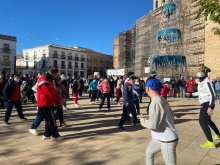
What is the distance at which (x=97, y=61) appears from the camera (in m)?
72.1

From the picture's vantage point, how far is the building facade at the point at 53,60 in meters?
58.2

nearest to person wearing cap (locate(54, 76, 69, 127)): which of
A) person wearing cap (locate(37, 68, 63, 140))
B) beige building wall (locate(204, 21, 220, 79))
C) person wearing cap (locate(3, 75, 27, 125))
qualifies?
person wearing cap (locate(37, 68, 63, 140))

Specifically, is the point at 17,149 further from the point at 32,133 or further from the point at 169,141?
the point at 169,141

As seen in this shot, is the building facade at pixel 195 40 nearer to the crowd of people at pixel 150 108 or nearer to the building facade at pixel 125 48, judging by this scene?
the building facade at pixel 125 48

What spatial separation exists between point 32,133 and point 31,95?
7.11 meters

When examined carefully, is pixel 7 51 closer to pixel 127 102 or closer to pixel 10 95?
pixel 10 95

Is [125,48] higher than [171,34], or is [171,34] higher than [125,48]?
[125,48]

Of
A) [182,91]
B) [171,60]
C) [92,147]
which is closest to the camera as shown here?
[92,147]

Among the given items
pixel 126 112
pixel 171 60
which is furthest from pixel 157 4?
pixel 126 112

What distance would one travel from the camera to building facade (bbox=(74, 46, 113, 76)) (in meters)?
68.8

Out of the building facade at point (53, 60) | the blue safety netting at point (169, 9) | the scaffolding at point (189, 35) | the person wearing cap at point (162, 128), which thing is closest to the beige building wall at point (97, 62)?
the building facade at point (53, 60)

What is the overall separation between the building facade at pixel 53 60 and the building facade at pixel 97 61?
104 inches

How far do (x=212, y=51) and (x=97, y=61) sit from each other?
50.4 metres

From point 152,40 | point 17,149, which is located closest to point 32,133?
point 17,149
